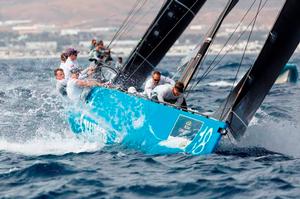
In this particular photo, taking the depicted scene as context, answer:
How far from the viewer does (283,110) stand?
16.9 meters

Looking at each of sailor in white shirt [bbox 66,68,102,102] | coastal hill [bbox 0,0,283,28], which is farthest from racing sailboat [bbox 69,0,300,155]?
coastal hill [bbox 0,0,283,28]

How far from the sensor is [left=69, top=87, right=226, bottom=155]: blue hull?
9.88 metres

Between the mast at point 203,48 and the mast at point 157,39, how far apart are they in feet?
6.82

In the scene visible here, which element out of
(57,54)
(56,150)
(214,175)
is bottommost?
(214,175)

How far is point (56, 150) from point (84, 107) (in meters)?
0.99

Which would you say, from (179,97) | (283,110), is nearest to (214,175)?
(179,97)

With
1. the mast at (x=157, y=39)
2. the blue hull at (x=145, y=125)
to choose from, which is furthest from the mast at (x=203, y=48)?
the mast at (x=157, y=39)

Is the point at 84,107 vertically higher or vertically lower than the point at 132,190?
higher

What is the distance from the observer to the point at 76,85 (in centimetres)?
1175

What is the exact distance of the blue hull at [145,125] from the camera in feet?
32.4

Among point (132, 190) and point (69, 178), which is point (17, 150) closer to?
point (69, 178)

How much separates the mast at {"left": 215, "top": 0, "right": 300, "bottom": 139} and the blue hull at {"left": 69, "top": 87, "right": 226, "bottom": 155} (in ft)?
1.46

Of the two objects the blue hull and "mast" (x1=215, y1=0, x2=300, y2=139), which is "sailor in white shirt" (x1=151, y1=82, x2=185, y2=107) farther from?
"mast" (x1=215, y1=0, x2=300, y2=139)

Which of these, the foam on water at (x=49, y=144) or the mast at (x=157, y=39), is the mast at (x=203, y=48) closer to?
the foam on water at (x=49, y=144)
